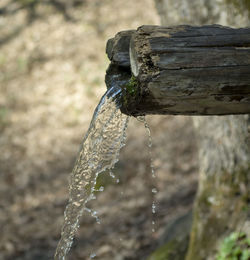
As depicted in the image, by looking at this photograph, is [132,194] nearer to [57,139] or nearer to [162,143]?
[162,143]

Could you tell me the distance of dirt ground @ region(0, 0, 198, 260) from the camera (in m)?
5.80

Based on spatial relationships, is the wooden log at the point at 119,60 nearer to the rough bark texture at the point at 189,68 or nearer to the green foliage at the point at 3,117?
the rough bark texture at the point at 189,68

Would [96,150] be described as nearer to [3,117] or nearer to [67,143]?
[67,143]

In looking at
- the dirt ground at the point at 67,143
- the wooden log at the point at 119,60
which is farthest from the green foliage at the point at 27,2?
the wooden log at the point at 119,60

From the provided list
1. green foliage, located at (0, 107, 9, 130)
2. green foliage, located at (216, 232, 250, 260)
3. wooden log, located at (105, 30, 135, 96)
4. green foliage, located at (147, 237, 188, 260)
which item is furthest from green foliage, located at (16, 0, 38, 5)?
wooden log, located at (105, 30, 135, 96)

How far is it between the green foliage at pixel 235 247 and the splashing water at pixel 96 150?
1.33 metres

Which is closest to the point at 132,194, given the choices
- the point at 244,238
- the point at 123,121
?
the point at 244,238

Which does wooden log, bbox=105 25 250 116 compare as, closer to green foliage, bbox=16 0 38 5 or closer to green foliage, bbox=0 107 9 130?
green foliage, bbox=0 107 9 130

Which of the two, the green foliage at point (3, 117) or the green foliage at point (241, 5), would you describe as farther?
the green foliage at point (3, 117)

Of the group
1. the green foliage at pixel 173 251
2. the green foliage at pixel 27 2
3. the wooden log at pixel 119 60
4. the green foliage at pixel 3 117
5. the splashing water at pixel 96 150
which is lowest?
the green foliage at pixel 173 251

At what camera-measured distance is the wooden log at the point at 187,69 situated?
1715mm

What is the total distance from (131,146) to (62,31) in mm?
4876

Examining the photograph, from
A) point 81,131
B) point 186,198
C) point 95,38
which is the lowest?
point 186,198

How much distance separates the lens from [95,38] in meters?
10.8
